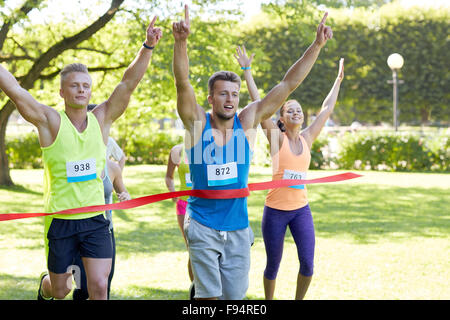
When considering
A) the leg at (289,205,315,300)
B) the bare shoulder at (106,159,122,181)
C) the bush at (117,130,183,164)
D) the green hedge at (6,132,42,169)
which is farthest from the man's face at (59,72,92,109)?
the bush at (117,130,183,164)

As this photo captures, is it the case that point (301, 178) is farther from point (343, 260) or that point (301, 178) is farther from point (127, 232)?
point (127, 232)

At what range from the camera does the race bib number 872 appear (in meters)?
3.81

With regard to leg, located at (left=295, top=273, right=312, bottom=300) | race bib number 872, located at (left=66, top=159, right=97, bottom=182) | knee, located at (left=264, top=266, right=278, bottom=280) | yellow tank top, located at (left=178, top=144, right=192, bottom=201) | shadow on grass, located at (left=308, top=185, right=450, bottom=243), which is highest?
race bib number 872, located at (left=66, top=159, right=97, bottom=182)

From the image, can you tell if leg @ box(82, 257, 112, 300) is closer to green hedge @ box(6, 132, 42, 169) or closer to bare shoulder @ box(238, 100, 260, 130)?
bare shoulder @ box(238, 100, 260, 130)

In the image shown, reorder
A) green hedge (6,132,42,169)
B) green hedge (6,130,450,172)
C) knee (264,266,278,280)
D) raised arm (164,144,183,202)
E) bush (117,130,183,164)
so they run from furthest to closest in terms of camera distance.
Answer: bush (117,130,183,164)
green hedge (6,132,42,169)
green hedge (6,130,450,172)
raised arm (164,144,183,202)
knee (264,266,278,280)

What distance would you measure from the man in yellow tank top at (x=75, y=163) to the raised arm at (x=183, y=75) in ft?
1.50

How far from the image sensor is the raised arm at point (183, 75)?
3.54m

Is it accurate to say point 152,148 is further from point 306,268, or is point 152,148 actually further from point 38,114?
point 38,114

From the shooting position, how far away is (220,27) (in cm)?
1694

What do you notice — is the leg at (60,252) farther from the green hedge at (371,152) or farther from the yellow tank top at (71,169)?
the green hedge at (371,152)

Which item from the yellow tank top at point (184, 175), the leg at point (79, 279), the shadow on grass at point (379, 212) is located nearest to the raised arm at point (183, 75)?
the leg at point (79, 279)

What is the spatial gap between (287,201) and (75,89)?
2.07 m

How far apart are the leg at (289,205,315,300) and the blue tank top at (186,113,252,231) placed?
1190 millimetres

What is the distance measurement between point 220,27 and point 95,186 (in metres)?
13.7
